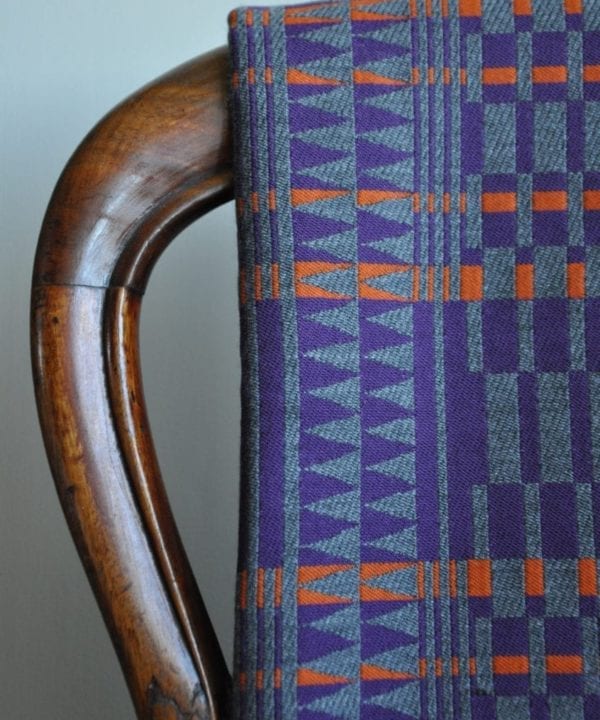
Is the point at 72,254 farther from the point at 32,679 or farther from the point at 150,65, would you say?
the point at 32,679

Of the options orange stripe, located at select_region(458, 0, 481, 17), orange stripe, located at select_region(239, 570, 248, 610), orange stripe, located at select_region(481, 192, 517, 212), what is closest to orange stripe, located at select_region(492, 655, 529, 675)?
orange stripe, located at select_region(239, 570, 248, 610)

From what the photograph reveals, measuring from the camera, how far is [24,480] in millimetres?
770

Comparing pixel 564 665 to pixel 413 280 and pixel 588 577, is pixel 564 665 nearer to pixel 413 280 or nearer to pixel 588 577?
pixel 588 577

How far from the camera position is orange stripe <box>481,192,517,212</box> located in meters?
0.46

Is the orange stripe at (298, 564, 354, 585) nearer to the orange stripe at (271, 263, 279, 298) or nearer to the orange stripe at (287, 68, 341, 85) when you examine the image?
the orange stripe at (271, 263, 279, 298)

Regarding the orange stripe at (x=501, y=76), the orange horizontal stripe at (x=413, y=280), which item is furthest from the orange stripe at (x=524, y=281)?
the orange stripe at (x=501, y=76)

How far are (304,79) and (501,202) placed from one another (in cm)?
13

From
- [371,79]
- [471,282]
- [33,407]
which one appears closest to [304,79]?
[371,79]

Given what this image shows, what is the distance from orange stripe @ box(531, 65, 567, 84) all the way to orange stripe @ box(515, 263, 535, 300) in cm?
10

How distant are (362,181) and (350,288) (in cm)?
6

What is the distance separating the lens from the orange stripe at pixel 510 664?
0.45 meters

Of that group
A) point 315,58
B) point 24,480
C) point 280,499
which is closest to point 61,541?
point 24,480

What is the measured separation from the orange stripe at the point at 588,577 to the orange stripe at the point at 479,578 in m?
0.05

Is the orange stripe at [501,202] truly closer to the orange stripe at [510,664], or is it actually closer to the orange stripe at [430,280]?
the orange stripe at [430,280]
